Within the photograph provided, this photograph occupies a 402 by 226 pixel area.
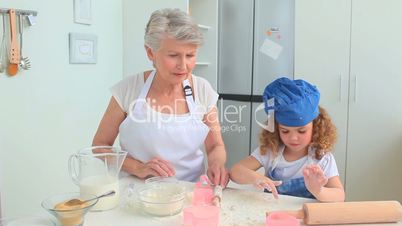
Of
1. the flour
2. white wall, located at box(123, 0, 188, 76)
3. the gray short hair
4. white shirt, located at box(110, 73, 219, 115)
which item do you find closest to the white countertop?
the flour

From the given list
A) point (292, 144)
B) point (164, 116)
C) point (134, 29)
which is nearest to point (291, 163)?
point (292, 144)

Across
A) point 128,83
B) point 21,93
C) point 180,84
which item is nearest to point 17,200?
point 21,93

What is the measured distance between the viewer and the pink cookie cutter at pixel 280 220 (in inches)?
36.7

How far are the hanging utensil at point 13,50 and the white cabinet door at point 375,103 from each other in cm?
202

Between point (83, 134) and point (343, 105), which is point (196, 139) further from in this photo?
point (343, 105)

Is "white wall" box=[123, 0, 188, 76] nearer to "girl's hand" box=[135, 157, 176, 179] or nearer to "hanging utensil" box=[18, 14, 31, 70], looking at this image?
"hanging utensil" box=[18, 14, 31, 70]

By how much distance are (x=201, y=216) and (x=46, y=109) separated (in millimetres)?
1316

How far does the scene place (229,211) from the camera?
3.53 feet

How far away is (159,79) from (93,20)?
997mm

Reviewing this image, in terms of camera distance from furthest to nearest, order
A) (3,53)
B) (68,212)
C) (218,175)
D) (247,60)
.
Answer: (247,60)
(3,53)
(218,175)
(68,212)

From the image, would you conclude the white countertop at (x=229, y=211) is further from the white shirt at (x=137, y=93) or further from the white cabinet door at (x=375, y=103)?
the white cabinet door at (x=375, y=103)

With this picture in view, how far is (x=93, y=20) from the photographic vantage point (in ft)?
7.43

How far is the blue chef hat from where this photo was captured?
131 centimetres

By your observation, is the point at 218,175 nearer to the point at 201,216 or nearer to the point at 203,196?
the point at 203,196
